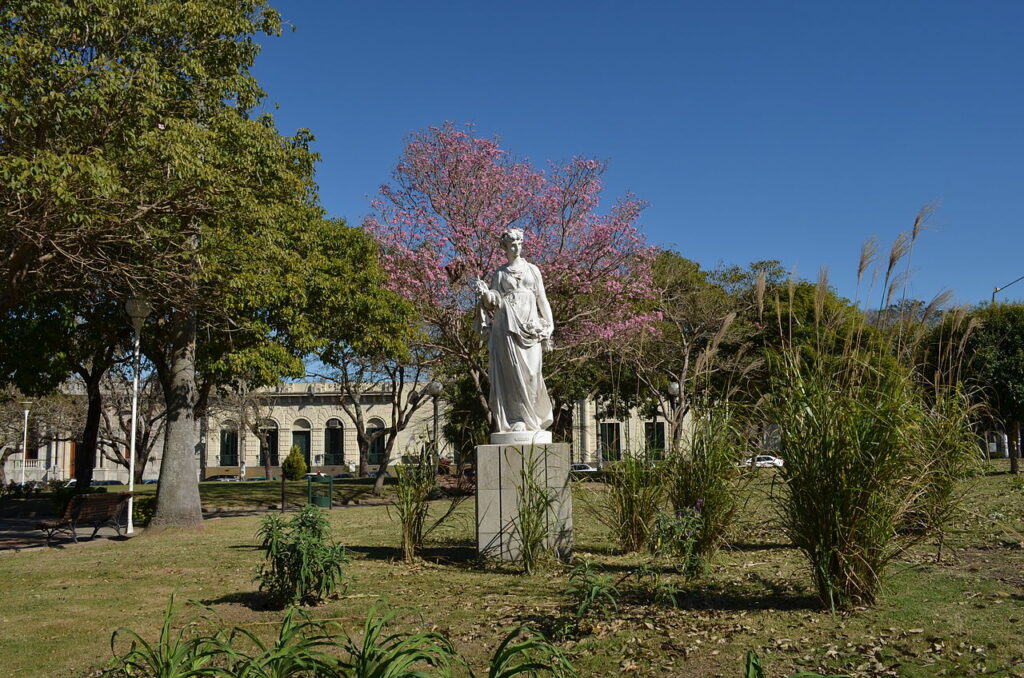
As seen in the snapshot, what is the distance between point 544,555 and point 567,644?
2.74 metres

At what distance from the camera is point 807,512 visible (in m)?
4.81

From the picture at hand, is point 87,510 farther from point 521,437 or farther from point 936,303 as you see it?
point 936,303

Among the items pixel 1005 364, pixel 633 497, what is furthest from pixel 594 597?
pixel 1005 364

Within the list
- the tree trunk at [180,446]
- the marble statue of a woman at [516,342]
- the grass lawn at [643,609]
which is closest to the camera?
the grass lawn at [643,609]

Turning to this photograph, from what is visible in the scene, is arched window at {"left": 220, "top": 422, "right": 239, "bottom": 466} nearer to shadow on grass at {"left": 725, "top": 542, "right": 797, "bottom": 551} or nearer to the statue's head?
the statue's head

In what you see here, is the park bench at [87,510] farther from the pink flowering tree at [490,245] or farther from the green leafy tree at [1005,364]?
the green leafy tree at [1005,364]

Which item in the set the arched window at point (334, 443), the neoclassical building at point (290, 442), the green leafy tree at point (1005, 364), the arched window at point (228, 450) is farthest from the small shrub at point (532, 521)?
the arched window at point (228, 450)

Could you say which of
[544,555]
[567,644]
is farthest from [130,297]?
[567,644]

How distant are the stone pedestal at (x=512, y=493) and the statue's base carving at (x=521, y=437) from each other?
0.48ft

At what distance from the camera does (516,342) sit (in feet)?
28.0

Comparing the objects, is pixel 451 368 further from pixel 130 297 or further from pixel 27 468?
pixel 27 468

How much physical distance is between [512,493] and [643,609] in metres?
2.64

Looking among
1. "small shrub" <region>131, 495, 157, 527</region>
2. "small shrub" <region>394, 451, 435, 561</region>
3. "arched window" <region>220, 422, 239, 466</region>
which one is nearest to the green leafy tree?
"small shrub" <region>394, 451, 435, 561</region>

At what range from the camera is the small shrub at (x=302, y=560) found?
Result: 6.09 meters
